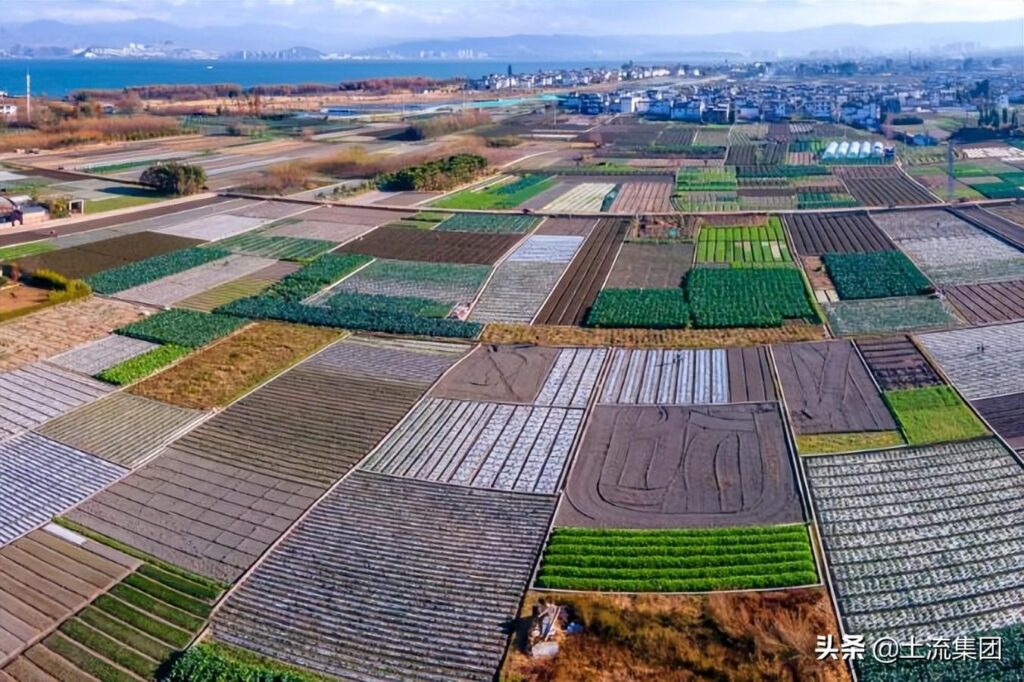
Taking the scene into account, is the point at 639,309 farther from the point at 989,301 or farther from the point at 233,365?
the point at 233,365

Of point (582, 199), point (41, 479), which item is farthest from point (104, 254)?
point (582, 199)

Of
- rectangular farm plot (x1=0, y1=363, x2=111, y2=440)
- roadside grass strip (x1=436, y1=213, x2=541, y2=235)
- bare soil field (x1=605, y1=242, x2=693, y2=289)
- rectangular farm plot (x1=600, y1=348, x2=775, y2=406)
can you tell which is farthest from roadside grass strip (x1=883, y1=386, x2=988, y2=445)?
rectangular farm plot (x1=0, y1=363, x2=111, y2=440)

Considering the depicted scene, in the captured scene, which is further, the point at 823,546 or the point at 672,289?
the point at 672,289

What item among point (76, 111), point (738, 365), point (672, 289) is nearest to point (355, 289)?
point (672, 289)

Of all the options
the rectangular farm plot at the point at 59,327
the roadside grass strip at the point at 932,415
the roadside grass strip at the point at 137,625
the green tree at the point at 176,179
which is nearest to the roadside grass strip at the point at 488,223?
the rectangular farm plot at the point at 59,327

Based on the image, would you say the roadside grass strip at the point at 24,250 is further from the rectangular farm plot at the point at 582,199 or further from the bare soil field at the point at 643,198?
the bare soil field at the point at 643,198

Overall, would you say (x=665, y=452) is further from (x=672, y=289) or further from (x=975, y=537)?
(x=672, y=289)
